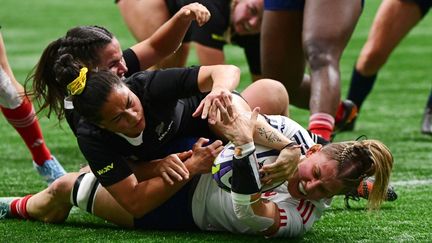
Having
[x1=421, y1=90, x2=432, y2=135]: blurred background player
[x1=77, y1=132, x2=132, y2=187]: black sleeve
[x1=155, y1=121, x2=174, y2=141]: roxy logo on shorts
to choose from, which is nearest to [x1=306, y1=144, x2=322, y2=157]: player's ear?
[x1=155, y1=121, x2=174, y2=141]: roxy logo on shorts

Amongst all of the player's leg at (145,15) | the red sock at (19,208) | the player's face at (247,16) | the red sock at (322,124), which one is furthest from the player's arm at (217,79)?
the player's face at (247,16)

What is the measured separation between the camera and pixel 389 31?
7.45 m

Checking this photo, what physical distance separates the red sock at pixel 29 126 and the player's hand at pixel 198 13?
1260mm

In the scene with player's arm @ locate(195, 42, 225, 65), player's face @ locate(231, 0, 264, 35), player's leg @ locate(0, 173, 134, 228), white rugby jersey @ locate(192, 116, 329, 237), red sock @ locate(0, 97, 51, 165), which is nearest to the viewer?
white rugby jersey @ locate(192, 116, 329, 237)

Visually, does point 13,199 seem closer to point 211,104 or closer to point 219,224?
point 219,224

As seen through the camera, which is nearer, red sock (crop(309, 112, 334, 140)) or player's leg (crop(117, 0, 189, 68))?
red sock (crop(309, 112, 334, 140))

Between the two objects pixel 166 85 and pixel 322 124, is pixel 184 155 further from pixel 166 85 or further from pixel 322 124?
pixel 322 124

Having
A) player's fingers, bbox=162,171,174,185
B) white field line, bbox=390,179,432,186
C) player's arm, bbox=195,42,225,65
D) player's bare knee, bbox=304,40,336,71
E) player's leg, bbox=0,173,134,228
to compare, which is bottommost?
white field line, bbox=390,179,432,186

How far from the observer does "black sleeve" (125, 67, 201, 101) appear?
4.28 metres

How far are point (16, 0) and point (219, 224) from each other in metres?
14.5

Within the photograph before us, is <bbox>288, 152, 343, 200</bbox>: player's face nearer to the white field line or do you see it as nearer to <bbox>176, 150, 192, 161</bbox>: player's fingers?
<bbox>176, 150, 192, 161</bbox>: player's fingers

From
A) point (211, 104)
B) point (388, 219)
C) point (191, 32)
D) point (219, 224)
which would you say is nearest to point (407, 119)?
point (191, 32)

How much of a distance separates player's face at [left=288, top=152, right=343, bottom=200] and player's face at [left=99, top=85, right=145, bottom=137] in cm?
68

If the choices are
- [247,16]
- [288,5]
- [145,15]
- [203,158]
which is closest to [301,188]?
[203,158]
